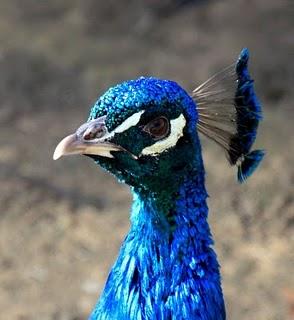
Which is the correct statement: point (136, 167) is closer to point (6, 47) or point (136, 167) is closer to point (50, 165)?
point (50, 165)

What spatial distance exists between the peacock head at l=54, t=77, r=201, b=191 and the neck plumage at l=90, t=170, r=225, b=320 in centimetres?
6

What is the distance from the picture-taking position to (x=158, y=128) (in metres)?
1.30

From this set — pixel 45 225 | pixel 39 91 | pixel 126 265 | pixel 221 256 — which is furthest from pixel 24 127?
pixel 126 265

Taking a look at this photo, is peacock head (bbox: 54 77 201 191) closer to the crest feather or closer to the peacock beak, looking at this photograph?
the peacock beak

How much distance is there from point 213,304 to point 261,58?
8.80 ft

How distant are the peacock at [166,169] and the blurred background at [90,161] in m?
1.19

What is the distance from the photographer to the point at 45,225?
9.66ft

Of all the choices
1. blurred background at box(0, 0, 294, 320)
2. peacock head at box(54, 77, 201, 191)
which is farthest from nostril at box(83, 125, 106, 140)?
blurred background at box(0, 0, 294, 320)

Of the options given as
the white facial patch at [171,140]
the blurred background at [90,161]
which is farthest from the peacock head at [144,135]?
the blurred background at [90,161]

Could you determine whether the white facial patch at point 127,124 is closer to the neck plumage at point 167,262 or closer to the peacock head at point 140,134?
the peacock head at point 140,134

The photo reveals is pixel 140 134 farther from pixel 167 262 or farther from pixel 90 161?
pixel 90 161

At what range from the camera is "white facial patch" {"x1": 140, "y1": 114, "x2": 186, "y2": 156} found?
1299 millimetres

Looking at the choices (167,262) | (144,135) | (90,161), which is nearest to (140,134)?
(144,135)

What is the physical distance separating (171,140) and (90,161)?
2.02 metres
